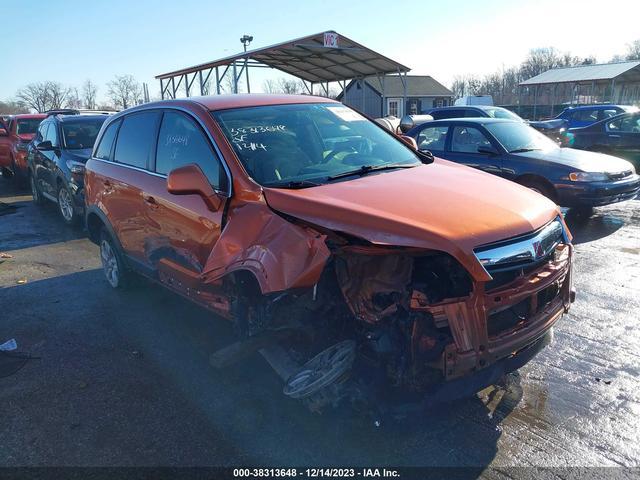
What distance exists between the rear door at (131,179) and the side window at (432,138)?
5427mm

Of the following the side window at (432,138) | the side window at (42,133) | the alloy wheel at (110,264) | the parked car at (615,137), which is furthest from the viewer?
the parked car at (615,137)

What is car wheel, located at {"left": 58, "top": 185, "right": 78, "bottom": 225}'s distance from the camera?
8609 mm

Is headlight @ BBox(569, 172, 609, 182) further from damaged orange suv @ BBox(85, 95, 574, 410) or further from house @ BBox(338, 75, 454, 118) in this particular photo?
house @ BBox(338, 75, 454, 118)

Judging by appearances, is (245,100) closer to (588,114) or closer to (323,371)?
(323,371)

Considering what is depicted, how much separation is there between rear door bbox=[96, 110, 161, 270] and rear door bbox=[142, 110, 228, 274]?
0.13 m

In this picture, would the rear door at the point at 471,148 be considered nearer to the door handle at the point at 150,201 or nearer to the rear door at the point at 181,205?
the rear door at the point at 181,205

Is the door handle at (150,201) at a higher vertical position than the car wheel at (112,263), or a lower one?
higher

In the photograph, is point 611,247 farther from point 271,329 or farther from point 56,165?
point 56,165

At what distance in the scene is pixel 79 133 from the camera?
9234 mm

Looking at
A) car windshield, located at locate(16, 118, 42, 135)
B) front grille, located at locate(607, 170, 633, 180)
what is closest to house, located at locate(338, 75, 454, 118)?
car windshield, located at locate(16, 118, 42, 135)

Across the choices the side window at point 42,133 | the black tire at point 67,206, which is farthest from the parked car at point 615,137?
the side window at point 42,133

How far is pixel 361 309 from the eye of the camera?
2920mm

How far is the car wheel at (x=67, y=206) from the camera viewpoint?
28.2 feet

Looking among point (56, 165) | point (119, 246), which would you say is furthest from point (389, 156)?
point (56, 165)
